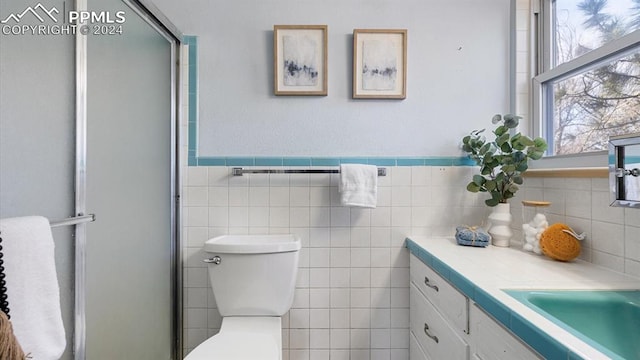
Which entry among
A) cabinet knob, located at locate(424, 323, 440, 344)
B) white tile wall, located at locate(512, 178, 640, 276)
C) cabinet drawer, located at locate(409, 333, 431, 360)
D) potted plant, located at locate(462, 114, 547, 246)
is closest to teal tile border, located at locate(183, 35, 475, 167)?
potted plant, located at locate(462, 114, 547, 246)

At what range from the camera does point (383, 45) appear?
5.13 ft

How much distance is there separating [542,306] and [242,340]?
39.9 inches

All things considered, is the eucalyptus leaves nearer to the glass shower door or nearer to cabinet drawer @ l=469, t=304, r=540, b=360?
cabinet drawer @ l=469, t=304, r=540, b=360

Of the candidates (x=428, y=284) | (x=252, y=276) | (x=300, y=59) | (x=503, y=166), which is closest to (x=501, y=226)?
(x=503, y=166)

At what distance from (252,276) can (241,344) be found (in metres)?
0.28

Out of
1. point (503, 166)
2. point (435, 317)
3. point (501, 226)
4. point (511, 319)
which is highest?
point (503, 166)

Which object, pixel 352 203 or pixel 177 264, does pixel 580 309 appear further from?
pixel 177 264

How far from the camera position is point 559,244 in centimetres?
112

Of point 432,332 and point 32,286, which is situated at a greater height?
point 32,286

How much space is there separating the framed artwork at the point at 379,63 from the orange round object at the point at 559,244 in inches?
35.4

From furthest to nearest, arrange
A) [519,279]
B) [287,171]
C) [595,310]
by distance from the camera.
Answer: [287,171], [519,279], [595,310]

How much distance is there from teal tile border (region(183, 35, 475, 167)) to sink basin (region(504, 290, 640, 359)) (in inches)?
33.8

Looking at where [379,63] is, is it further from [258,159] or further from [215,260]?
[215,260]

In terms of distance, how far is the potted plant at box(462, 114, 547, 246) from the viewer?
1.36 m
